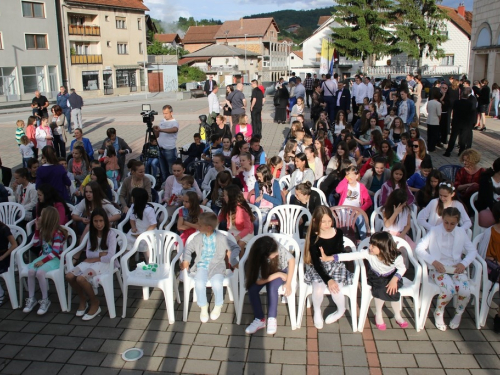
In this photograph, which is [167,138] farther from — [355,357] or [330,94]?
[330,94]

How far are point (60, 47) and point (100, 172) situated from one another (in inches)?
1701

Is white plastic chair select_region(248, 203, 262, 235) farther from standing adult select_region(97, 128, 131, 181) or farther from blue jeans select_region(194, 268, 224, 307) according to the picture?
standing adult select_region(97, 128, 131, 181)

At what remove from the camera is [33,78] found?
135 feet

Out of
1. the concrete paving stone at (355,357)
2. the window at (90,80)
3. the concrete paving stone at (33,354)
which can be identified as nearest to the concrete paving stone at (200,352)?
the concrete paving stone at (355,357)

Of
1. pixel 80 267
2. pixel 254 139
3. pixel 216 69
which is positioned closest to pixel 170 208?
pixel 80 267

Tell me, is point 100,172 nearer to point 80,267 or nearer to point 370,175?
point 80,267

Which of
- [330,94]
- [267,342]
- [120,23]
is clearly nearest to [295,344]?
[267,342]

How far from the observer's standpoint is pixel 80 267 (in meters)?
5.13

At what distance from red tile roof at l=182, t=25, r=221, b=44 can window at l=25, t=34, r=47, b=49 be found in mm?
45610

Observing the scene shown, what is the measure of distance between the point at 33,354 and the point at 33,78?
4219 centimetres

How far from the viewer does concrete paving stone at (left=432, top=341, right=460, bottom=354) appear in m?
4.24

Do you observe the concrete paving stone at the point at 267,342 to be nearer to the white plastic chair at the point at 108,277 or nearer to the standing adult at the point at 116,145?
the white plastic chair at the point at 108,277

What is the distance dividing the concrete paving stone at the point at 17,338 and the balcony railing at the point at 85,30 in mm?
46506

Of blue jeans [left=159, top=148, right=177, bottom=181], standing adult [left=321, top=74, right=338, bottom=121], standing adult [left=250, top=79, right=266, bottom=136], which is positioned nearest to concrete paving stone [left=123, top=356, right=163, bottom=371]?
blue jeans [left=159, top=148, right=177, bottom=181]
